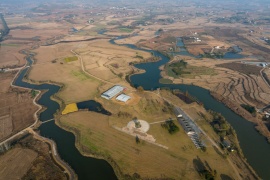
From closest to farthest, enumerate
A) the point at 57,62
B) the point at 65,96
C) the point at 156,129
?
the point at 156,129 < the point at 65,96 < the point at 57,62

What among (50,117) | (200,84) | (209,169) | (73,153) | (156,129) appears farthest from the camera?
(200,84)

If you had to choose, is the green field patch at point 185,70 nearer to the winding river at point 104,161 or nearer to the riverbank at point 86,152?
the winding river at point 104,161

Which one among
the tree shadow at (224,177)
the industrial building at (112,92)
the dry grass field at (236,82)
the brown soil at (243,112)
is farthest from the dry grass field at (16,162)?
the dry grass field at (236,82)

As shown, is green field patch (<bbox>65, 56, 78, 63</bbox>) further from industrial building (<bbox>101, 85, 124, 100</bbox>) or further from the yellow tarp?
the yellow tarp

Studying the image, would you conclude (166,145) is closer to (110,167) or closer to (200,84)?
(110,167)

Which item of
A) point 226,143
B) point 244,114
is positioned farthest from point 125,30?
point 226,143

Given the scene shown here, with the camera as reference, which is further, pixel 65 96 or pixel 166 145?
pixel 65 96

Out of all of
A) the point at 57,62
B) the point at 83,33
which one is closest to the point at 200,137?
the point at 57,62
